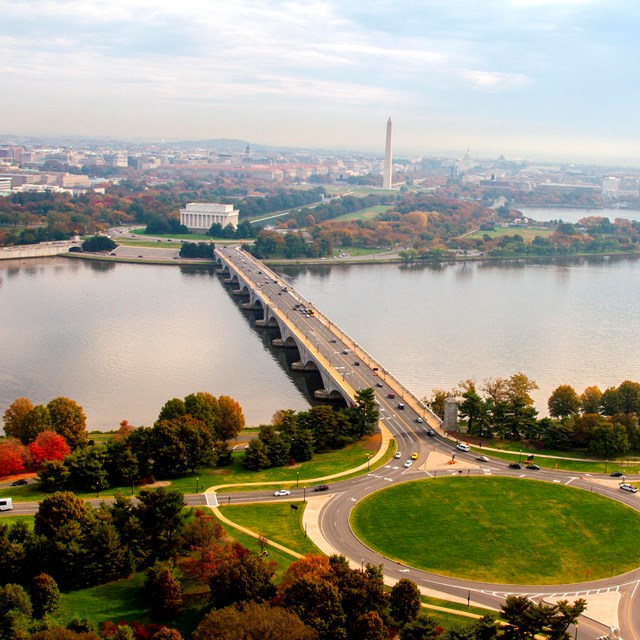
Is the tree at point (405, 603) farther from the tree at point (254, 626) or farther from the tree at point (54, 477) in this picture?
the tree at point (54, 477)

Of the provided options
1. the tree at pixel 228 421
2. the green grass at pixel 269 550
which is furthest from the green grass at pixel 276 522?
the tree at pixel 228 421

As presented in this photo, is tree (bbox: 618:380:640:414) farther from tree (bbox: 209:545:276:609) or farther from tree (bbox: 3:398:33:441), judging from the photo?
tree (bbox: 3:398:33:441)

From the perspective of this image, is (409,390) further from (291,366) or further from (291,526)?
(291,526)

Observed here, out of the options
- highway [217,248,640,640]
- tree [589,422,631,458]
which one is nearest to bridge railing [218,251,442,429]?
highway [217,248,640,640]

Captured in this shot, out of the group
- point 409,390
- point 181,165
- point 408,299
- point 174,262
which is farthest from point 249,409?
point 181,165

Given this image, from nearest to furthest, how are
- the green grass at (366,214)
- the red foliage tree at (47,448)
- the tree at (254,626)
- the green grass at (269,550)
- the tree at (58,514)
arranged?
the tree at (254,626) → the green grass at (269,550) → the tree at (58,514) → the red foliage tree at (47,448) → the green grass at (366,214)

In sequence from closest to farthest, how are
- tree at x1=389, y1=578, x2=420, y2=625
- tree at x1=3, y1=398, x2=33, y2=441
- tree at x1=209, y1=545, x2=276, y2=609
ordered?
tree at x1=389, y1=578, x2=420, y2=625 → tree at x1=209, y1=545, x2=276, y2=609 → tree at x1=3, y1=398, x2=33, y2=441

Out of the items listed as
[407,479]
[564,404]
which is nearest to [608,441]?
[564,404]
